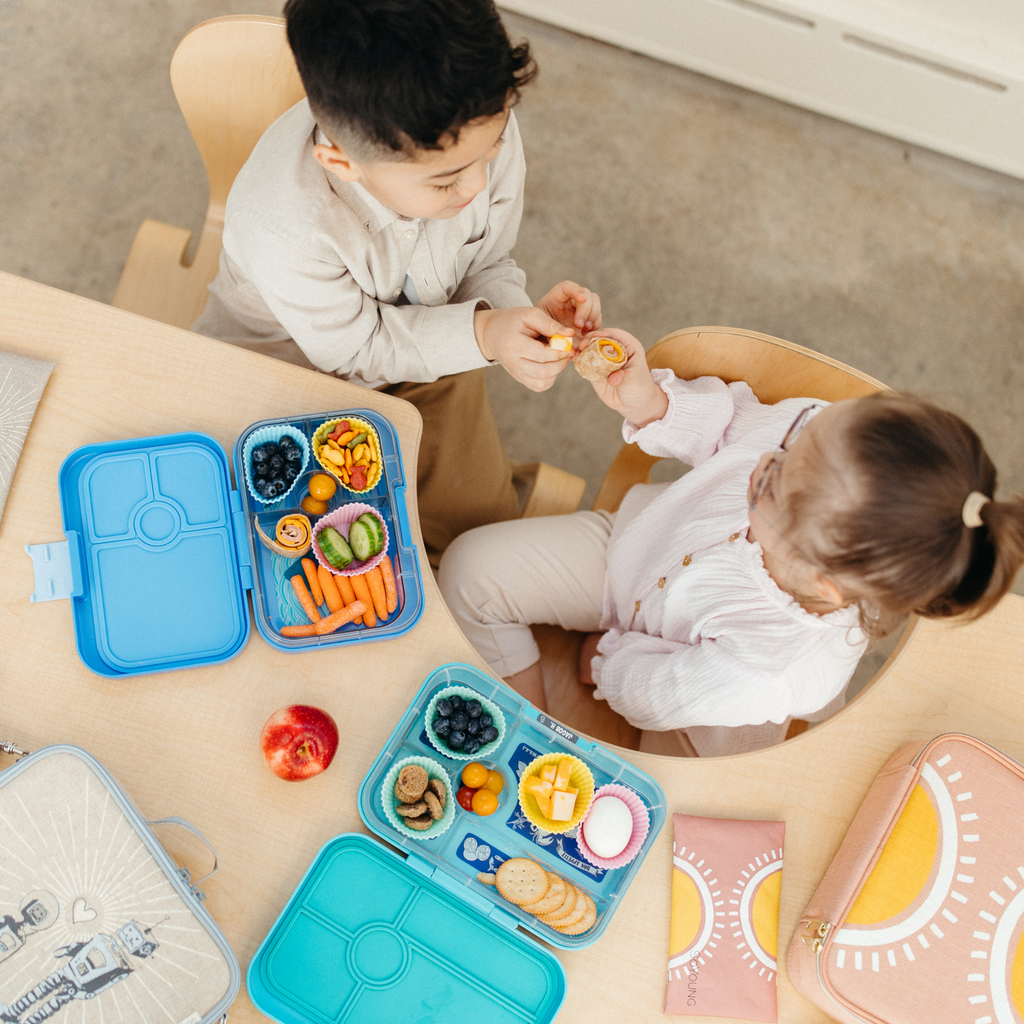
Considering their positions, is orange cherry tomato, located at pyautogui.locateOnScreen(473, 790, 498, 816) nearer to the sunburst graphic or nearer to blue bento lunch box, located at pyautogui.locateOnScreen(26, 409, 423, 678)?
blue bento lunch box, located at pyautogui.locateOnScreen(26, 409, 423, 678)

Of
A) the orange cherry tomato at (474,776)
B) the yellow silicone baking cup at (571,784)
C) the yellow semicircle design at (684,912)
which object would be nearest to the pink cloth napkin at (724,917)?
the yellow semicircle design at (684,912)

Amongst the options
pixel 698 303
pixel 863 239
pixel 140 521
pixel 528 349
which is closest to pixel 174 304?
pixel 140 521

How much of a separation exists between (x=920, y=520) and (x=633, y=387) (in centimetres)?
39

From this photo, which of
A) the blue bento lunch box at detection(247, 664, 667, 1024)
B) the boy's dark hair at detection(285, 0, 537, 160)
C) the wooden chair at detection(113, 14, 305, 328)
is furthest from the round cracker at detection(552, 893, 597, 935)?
the wooden chair at detection(113, 14, 305, 328)

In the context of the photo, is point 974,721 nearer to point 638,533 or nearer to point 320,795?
point 638,533

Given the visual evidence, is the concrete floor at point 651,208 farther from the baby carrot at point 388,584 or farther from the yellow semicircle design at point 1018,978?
the yellow semicircle design at point 1018,978

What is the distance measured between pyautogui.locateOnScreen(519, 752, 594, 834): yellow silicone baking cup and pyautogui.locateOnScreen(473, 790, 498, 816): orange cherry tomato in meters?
0.03

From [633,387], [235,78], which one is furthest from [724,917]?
[235,78]

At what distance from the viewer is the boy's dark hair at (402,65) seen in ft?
2.28

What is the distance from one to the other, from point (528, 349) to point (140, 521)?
505 millimetres

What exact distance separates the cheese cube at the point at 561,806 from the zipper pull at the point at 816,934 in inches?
10.6

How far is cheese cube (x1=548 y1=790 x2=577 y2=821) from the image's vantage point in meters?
0.84

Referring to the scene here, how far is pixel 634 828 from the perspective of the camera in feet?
2.80

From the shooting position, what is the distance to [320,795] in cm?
84
